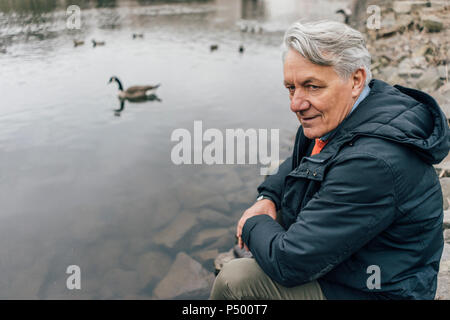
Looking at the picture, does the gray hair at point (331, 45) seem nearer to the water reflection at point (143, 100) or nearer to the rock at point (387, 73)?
the rock at point (387, 73)

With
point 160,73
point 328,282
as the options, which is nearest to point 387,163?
point 328,282

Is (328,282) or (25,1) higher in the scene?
(25,1)

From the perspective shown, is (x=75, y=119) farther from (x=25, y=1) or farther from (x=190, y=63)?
(x=25, y=1)

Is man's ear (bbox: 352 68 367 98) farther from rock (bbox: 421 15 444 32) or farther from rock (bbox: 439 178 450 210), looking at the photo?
rock (bbox: 421 15 444 32)

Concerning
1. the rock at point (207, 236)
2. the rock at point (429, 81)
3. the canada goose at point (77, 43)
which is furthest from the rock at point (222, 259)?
the canada goose at point (77, 43)

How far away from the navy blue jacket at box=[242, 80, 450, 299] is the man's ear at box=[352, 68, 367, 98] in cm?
8

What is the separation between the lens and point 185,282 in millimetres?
5133

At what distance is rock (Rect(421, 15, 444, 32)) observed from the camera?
1188 centimetres

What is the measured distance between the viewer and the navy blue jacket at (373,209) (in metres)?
1.87

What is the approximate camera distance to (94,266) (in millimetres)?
5633

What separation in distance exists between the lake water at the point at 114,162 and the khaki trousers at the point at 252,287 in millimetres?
3008

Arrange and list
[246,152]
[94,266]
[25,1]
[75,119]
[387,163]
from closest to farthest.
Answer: [387,163] → [94,266] → [246,152] → [75,119] → [25,1]

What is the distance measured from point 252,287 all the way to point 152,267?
3545mm
